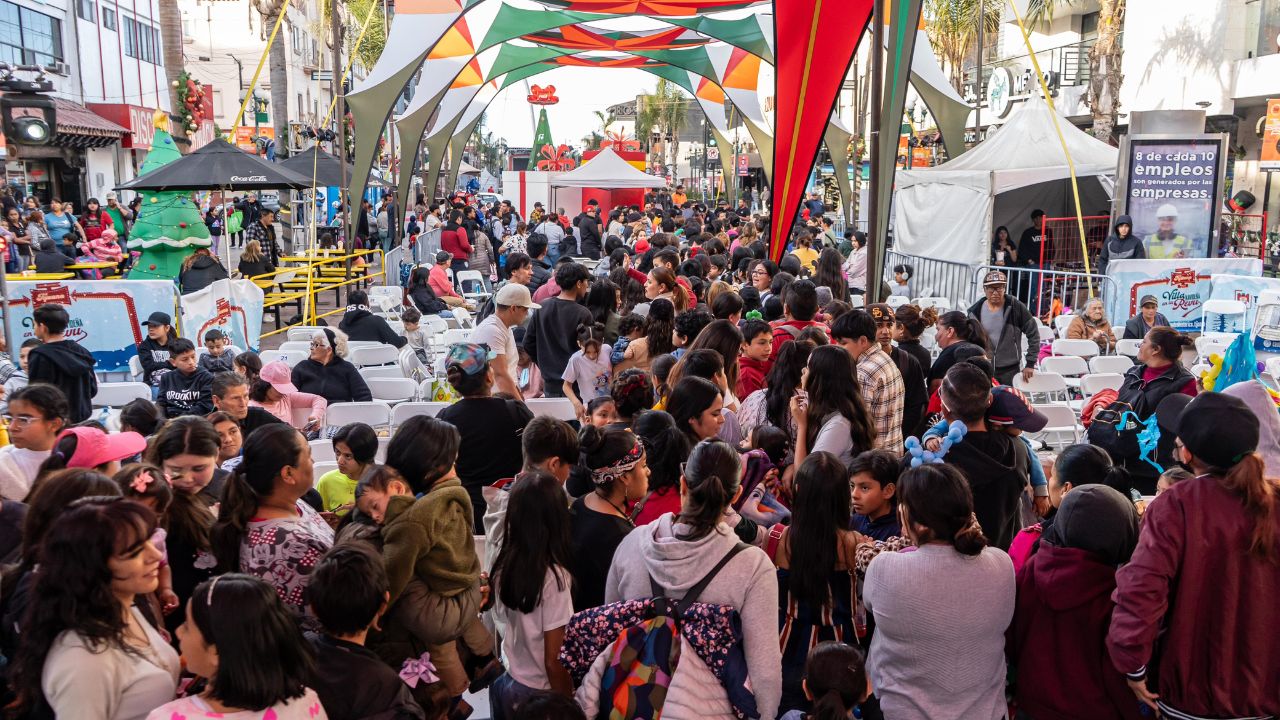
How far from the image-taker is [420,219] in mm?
30031

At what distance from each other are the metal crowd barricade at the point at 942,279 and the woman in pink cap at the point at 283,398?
9437 millimetres

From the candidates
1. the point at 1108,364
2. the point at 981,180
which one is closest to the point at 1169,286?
the point at 981,180

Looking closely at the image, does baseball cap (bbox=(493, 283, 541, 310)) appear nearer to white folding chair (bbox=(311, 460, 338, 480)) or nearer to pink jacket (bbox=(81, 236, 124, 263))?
white folding chair (bbox=(311, 460, 338, 480))

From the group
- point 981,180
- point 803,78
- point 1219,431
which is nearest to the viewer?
point 1219,431

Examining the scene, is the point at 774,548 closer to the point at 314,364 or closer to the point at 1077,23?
the point at 314,364

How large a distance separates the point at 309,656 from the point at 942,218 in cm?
1605

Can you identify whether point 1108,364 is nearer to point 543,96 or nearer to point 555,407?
point 555,407

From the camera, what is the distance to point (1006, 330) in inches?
310

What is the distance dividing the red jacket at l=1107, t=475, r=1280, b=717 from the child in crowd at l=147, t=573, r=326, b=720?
7.71 ft

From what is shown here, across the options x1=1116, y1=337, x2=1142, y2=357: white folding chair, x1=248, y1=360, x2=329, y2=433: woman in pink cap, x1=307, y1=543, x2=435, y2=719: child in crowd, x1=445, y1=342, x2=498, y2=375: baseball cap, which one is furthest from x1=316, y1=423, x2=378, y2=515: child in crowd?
x1=1116, y1=337, x2=1142, y2=357: white folding chair

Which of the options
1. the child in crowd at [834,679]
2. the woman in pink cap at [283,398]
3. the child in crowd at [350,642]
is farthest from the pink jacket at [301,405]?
the child in crowd at [834,679]

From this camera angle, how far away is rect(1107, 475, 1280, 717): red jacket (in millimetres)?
2957

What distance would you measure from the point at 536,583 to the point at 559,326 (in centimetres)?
456

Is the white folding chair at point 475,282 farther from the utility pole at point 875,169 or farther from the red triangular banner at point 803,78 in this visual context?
the utility pole at point 875,169
